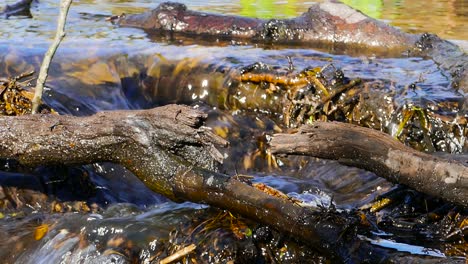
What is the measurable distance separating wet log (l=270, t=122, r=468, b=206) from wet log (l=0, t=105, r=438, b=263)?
0.25 m

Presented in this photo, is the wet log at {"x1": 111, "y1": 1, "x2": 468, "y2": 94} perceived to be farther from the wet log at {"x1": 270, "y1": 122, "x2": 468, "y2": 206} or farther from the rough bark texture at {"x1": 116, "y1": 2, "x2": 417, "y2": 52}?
the wet log at {"x1": 270, "y1": 122, "x2": 468, "y2": 206}

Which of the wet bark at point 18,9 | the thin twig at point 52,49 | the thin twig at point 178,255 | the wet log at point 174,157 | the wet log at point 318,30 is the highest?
the thin twig at point 52,49

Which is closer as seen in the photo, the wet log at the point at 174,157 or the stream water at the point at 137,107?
the wet log at the point at 174,157

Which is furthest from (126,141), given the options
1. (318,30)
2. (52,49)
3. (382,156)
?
(318,30)

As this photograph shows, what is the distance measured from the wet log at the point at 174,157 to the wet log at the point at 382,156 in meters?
0.25

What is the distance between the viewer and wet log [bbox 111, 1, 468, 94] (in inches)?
294

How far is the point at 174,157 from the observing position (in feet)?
10.9

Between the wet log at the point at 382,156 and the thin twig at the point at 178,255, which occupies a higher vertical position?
the wet log at the point at 382,156

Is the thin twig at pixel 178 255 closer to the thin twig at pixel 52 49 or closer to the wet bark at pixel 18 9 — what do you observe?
the thin twig at pixel 52 49

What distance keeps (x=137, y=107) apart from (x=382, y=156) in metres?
3.06

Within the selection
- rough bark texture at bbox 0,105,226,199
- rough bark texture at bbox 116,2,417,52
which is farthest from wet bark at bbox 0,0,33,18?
rough bark texture at bbox 0,105,226,199

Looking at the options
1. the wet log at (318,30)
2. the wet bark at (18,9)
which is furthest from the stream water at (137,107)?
the wet log at (318,30)

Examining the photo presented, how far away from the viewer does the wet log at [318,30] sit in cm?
747

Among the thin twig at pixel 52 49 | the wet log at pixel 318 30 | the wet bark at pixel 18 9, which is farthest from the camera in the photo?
the wet bark at pixel 18 9
